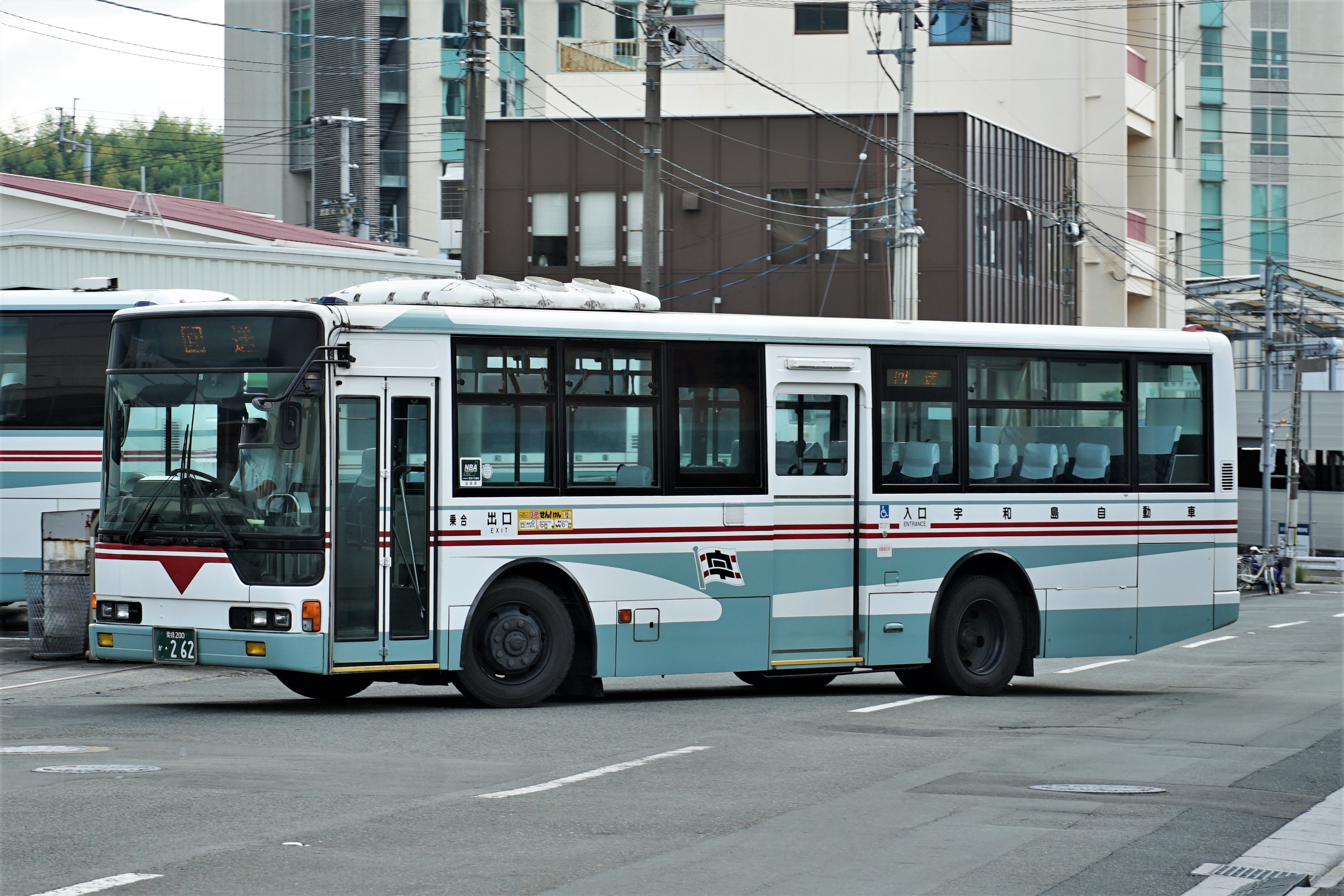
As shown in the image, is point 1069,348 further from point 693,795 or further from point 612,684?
point 693,795

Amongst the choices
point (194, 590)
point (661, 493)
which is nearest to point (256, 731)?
point (194, 590)

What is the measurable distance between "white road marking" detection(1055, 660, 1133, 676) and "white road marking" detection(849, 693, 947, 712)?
4.25 meters

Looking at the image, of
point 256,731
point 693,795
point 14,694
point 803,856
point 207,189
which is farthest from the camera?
point 207,189

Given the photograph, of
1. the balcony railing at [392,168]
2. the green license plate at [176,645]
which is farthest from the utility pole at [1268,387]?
the green license plate at [176,645]

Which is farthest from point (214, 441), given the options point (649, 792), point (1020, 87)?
point (1020, 87)

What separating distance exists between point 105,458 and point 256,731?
2.69 m

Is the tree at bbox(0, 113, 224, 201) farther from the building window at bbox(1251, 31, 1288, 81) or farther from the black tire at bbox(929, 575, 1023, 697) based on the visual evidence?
the black tire at bbox(929, 575, 1023, 697)

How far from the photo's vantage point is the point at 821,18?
55.6 meters

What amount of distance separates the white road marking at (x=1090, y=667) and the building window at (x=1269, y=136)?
72.8 meters

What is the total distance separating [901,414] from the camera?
1559cm

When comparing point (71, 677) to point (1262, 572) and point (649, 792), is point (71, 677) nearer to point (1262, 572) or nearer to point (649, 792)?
point (649, 792)

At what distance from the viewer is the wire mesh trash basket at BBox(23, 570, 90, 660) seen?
18312 millimetres

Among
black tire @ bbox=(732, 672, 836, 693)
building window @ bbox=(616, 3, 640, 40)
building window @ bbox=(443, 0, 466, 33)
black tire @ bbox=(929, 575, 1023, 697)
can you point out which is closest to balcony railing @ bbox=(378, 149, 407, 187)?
building window @ bbox=(443, 0, 466, 33)

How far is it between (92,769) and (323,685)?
14.9 ft
